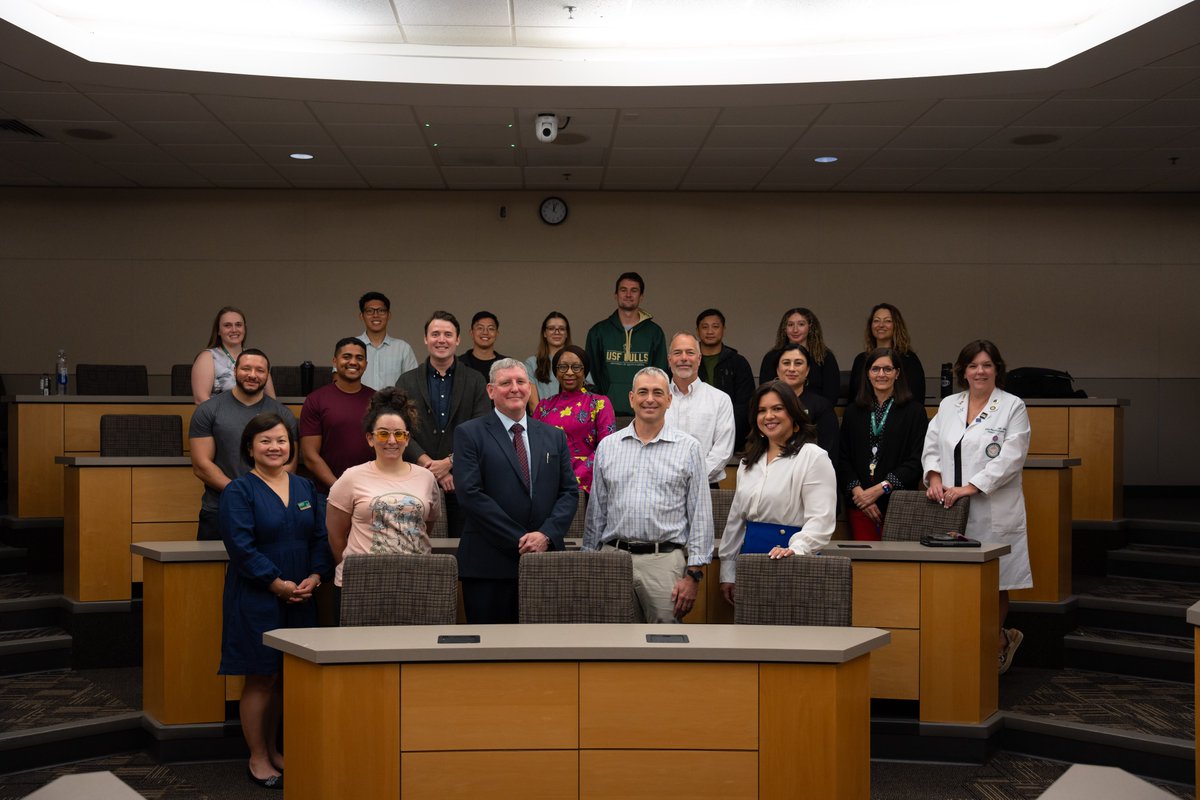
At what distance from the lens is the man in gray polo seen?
13.0ft

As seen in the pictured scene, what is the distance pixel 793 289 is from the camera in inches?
395

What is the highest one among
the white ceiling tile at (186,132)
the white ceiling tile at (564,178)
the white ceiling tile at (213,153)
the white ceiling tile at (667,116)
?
the white ceiling tile at (564,178)

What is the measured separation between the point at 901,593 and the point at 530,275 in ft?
20.1

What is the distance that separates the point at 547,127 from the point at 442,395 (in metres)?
2.67

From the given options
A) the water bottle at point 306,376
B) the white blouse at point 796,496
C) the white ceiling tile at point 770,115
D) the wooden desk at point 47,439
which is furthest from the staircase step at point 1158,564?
the water bottle at point 306,376

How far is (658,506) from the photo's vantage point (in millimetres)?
3977

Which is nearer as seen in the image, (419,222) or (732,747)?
(732,747)

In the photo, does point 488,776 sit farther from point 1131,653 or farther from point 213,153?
point 213,153

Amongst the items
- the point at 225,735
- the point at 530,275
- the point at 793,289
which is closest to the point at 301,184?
the point at 530,275

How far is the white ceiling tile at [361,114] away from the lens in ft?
22.5

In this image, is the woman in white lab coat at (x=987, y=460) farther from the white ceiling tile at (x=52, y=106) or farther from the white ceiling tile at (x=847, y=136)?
the white ceiling tile at (x=52, y=106)

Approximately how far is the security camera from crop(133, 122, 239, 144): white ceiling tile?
2.28 m

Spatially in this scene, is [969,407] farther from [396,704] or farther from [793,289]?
[793,289]

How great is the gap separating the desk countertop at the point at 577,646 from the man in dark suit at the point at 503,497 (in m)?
0.61
